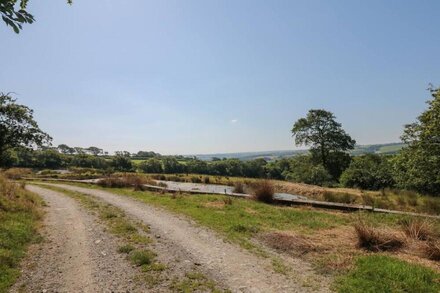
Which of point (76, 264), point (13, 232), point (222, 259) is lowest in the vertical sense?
point (222, 259)

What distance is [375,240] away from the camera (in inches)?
344

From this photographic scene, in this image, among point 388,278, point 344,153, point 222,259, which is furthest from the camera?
point 344,153

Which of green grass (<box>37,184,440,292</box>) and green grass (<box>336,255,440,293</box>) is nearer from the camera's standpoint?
green grass (<box>336,255,440,293</box>)

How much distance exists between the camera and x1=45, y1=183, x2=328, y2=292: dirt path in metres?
6.24

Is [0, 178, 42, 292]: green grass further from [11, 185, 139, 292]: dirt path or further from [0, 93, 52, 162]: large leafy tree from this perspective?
[0, 93, 52, 162]: large leafy tree

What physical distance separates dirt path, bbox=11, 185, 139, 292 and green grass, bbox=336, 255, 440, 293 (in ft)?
14.2

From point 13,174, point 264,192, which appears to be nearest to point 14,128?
point 13,174

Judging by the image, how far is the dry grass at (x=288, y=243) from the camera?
8.65 metres

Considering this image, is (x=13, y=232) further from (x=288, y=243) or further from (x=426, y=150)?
(x=426, y=150)

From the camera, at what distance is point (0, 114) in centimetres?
3609

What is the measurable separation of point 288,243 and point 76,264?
571 centimetres

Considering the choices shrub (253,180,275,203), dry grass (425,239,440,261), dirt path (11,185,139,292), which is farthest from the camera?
shrub (253,180,275,203)

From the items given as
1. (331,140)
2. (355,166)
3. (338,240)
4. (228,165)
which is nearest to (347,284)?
(338,240)

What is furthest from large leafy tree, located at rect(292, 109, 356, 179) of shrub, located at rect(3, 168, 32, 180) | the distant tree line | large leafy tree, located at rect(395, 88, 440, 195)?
shrub, located at rect(3, 168, 32, 180)
